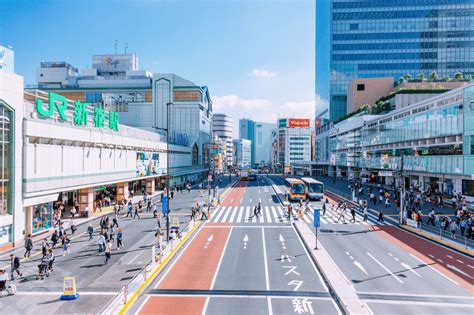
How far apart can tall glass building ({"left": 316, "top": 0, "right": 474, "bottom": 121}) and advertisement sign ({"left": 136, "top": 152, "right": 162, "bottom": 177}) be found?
266 ft

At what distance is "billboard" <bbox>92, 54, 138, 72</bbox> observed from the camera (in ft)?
389

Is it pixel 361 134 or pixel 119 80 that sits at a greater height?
pixel 119 80

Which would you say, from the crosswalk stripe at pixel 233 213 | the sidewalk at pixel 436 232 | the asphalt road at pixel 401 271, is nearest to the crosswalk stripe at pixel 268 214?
the crosswalk stripe at pixel 233 213

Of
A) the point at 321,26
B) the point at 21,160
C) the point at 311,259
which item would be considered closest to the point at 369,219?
the point at 311,259

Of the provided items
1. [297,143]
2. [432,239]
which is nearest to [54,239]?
[432,239]

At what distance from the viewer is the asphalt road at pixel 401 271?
15.6 metres

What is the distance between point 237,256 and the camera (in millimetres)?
23031

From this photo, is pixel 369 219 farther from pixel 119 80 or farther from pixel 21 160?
pixel 119 80

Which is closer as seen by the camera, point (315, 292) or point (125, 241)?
point (315, 292)

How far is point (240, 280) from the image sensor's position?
18.4m

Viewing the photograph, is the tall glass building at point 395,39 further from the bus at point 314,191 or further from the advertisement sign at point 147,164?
the advertisement sign at point 147,164

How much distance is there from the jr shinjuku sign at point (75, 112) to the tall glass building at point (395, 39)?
95601mm

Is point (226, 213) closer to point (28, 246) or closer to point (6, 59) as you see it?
point (28, 246)

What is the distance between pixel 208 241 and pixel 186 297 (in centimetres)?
1130
